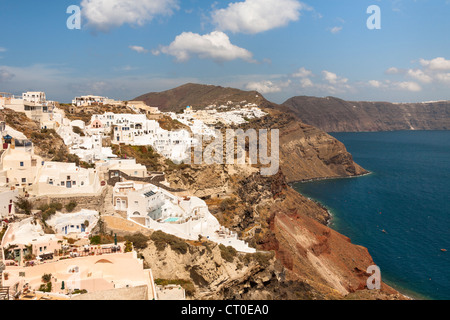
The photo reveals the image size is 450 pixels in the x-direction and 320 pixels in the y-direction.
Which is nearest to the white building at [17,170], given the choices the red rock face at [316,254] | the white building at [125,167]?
the white building at [125,167]

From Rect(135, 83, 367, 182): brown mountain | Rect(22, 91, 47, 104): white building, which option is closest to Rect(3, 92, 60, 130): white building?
Rect(22, 91, 47, 104): white building

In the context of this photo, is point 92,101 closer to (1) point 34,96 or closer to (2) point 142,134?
(1) point 34,96

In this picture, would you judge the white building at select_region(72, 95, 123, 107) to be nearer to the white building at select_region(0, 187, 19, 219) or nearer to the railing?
the white building at select_region(0, 187, 19, 219)

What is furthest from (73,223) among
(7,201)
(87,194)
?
(7,201)

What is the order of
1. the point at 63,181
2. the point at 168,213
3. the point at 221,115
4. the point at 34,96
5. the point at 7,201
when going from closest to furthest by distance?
the point at 7,201, the point at 63,181, the point at 168,213, the point at 34,96, the point at 221,115

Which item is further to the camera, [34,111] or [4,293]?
[34,111]

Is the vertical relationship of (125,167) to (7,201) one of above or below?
above

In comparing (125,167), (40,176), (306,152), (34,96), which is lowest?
(306,152)
